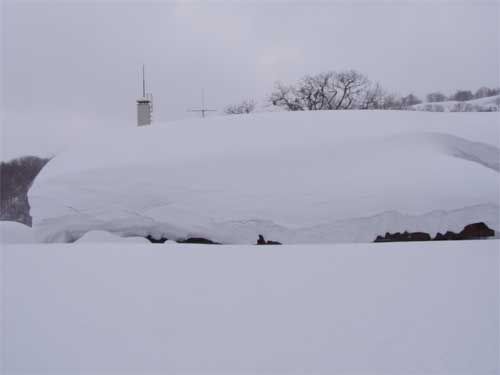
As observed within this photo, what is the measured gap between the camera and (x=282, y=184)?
5.02 meters

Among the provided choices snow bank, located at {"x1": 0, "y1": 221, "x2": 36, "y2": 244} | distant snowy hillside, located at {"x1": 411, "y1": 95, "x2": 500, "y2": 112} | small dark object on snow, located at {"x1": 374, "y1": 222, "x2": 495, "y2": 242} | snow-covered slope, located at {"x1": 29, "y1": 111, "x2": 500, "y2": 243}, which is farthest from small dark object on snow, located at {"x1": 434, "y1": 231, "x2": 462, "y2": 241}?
distant snowy hillside, located at {"x1": 411, "y1": 95, "x2": 500, "y2": 112}

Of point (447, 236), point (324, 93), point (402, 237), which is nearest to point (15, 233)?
point (402, 237)

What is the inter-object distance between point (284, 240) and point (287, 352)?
2.64m

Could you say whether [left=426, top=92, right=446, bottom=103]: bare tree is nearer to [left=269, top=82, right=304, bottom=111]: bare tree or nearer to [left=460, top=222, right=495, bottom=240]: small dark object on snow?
[left=269, top=82, right=304, bottom=111]: bare tree

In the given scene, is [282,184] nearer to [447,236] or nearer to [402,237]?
[402,237]

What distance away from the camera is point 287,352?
224 cm

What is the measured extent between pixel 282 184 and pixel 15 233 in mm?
4419

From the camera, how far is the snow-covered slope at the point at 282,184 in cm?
485

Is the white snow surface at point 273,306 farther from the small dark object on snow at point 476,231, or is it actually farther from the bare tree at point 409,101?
the bare tree at point 409,101

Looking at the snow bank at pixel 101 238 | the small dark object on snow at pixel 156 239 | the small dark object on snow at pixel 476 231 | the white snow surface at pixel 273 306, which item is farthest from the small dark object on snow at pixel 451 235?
the snow bank at pixel 101 238

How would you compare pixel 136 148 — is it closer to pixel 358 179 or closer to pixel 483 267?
pixel 358 179

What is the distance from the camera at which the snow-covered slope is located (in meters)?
4.85

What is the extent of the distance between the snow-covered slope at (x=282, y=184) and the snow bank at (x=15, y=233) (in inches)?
29.8

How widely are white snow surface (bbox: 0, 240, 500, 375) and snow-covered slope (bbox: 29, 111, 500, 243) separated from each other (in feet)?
3.77
